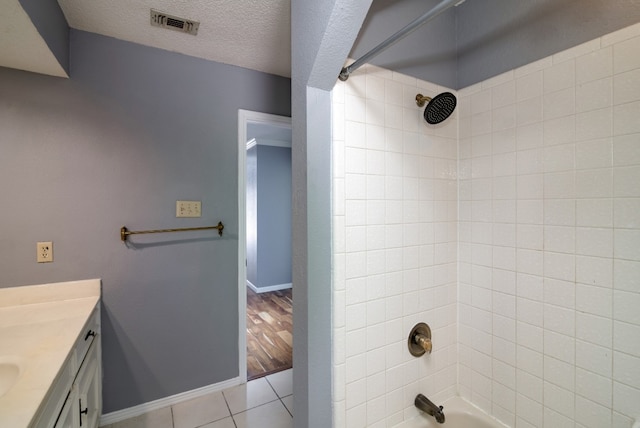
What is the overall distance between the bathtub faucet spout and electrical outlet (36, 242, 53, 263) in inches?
86.3

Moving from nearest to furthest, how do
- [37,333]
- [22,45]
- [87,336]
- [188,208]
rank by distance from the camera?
1. [37,333]
2. [22,45]
3. [87,336]
4. [188,208]

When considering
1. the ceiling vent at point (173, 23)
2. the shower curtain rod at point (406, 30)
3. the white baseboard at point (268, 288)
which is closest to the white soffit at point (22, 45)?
the ceiling vent at point (173, 23)

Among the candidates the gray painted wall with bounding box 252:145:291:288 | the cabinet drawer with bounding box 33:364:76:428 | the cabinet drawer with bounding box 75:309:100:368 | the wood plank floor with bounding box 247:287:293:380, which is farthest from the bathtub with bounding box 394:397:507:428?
the gray painted wall with bounding box 252:145:291:288

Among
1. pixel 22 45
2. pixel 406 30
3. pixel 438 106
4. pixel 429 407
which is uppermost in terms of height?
pixel 22 45

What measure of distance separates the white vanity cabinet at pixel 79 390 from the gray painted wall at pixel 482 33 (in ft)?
5.56

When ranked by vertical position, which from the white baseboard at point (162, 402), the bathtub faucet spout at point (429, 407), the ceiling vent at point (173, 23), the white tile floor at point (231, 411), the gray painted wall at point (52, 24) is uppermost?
the ceiling vent at point (173, 23)

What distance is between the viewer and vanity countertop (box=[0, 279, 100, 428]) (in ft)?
2.47

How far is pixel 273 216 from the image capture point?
4.51 meters

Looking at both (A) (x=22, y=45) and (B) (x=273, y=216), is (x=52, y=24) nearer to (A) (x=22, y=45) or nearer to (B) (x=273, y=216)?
(A) (x=22, y=45)

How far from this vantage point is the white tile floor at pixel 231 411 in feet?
5.57

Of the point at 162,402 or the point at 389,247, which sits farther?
the point at 162,402

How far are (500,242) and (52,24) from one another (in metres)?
2.52

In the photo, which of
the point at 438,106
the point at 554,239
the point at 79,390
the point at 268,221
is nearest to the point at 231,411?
the point at 79,390

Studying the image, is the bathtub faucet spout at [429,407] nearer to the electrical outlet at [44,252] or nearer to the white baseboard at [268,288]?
the electrical outlet at [44,252]
